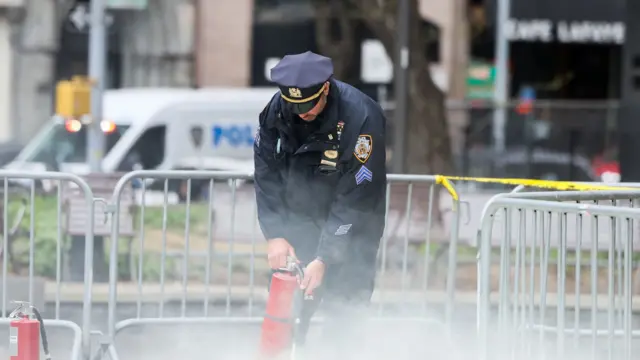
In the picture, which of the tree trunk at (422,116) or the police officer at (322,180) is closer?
the police officer at (322,180)

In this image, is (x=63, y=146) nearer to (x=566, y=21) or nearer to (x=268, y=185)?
(x=566, y=21)

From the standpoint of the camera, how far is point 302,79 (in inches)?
219

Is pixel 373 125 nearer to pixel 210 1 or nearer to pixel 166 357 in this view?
pixel 166 357

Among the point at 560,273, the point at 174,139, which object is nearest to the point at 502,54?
the point at 174,139

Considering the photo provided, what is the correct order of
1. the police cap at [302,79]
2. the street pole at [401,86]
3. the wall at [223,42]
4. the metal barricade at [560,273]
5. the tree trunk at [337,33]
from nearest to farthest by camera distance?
the metal barricade at [560,273] < the police cap at [302,79] < the street pole at [401,86] < the tree trunk at [337,33] < the wall at [223,42]

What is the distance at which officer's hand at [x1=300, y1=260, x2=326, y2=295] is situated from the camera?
229 inches

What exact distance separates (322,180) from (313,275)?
1.41 ft

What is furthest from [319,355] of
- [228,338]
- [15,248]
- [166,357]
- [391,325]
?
[15,248]

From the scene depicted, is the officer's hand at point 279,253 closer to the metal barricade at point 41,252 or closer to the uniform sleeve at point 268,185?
the uniform sleeve at point 268,185

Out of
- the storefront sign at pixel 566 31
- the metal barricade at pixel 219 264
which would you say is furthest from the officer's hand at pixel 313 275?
the storefront sign at pixel 566 31

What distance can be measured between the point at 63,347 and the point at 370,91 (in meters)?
16.1

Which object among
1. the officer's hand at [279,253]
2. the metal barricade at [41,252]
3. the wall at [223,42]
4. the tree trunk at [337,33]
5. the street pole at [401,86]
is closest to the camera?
the officer's hand at [279,253]

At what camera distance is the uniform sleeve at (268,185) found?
6004 mm

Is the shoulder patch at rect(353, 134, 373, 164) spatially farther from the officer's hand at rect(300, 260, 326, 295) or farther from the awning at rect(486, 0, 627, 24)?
the awning at rect(486, 0, 627, 24)
